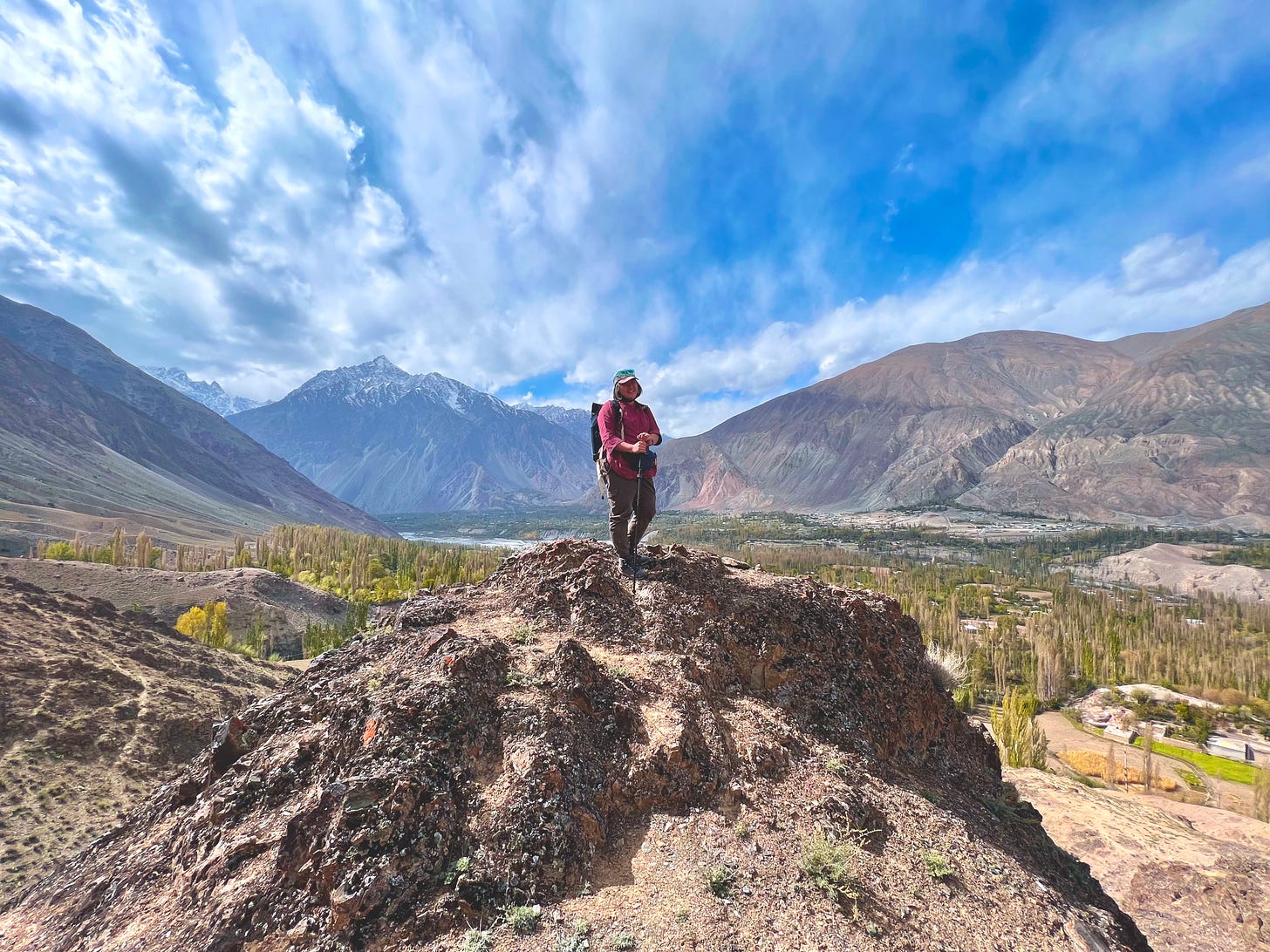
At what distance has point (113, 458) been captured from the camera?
10806cm

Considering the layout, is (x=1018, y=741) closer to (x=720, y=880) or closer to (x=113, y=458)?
(x=720, y=880)

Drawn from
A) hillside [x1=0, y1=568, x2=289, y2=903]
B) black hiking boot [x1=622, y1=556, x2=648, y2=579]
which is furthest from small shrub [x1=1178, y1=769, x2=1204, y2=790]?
hillside [x1=0, y1=568, x2=289, y2=903]

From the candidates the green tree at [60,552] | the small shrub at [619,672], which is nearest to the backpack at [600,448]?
the small shrub at [619,672]

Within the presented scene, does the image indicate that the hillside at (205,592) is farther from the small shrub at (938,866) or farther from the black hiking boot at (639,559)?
the small shrub at (938,866)

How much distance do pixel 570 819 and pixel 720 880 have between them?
1.18 m

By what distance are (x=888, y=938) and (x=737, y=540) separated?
142 m

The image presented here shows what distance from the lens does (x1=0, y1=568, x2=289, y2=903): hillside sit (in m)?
9.31

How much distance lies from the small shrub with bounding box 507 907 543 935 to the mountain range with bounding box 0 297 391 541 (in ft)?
270

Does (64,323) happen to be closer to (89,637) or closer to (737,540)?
(737,540)

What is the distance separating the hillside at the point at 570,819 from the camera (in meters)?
3.40

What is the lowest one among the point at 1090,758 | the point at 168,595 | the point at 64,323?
the point at 1090,758

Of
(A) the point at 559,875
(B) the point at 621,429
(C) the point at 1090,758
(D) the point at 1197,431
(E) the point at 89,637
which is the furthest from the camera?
(D) the point at 1197,431

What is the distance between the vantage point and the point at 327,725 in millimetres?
4434

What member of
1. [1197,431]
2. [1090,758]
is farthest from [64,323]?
[1197,431]
